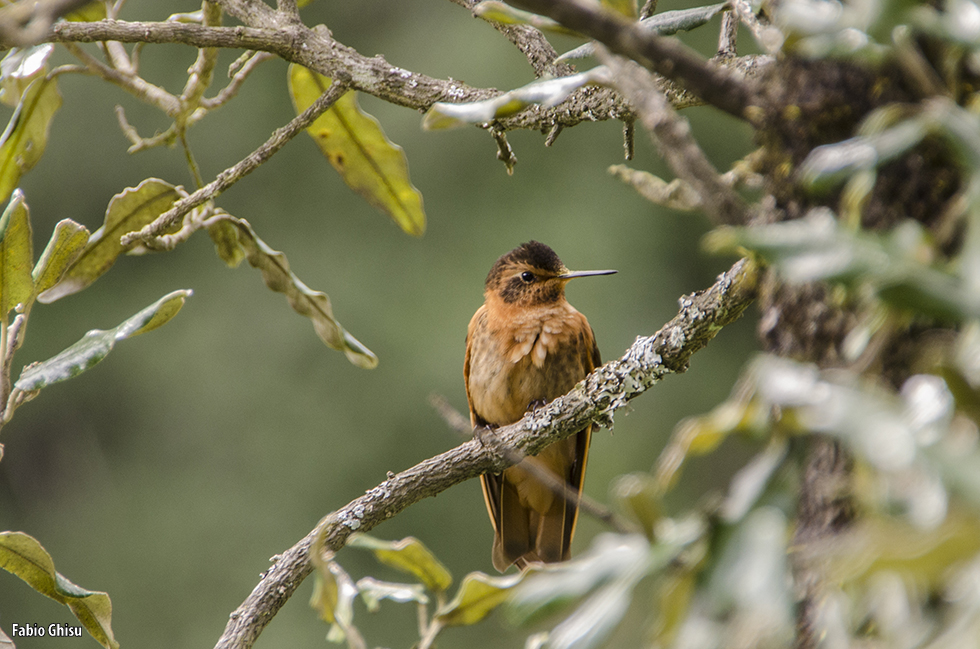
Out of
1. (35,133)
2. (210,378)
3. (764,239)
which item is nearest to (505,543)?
(35,133)

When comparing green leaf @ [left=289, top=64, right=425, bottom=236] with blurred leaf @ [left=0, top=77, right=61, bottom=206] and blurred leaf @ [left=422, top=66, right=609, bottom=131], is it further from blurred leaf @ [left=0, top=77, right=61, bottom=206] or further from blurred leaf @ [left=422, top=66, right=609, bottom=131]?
blurred leaf @ [left=422, top=66, right=609, bottom=131]

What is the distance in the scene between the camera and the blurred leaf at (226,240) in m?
2.80

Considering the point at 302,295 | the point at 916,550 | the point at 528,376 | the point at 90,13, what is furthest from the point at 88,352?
the point at 528,376

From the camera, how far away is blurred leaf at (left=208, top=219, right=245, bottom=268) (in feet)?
9.19

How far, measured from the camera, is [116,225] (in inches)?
107

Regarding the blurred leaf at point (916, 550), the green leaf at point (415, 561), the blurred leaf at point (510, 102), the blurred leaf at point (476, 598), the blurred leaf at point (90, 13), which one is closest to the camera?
the blurred leaf at point (916, 550)

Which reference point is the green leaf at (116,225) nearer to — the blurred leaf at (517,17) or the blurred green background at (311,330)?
the blurred leaf at (517,17)

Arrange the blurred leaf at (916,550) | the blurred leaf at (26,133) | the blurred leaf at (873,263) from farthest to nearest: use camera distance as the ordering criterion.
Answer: the blurred leaf at (26,133) < the blurred leaf at (873,263) < the blurred leaf at (916,550)

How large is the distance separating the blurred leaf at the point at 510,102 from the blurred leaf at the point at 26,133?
1.87m

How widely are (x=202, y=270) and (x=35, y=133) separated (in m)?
7.13

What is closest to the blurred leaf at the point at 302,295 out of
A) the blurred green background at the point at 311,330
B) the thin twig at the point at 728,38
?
the thin twig at the point at 728,38

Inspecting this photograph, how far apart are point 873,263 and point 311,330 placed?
8.26m

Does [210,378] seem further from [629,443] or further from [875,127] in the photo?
[875,127]

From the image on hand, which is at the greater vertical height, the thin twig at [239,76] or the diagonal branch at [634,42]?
the thin twig at [239,76]
